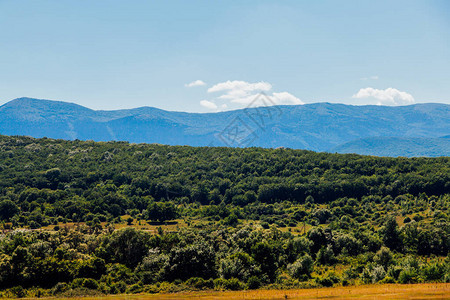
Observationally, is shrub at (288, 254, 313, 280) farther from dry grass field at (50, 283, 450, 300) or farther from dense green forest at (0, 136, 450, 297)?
dry grass field at (50, 283, 450, 300)

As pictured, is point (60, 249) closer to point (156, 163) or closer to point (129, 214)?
point (129, 214)

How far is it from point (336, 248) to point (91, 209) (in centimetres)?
8043

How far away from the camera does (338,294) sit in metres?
48.3

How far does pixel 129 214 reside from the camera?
447 ft

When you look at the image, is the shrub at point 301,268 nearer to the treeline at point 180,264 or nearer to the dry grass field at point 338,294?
the treeline at point 180,264

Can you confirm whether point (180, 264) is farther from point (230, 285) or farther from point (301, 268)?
point (301, 268)

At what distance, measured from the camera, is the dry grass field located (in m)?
45.9

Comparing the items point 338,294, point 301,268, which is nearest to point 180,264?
point 301,268

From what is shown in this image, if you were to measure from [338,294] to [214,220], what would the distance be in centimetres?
8022

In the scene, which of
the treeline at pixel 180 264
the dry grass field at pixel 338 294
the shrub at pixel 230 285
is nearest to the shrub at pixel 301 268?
the treeline at pixel 180 264

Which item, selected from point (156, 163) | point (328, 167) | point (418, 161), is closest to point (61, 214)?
point (156, 163)

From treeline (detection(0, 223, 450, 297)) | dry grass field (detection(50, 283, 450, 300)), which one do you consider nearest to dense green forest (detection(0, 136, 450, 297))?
treeline (detection(0, 223, 450, 297))

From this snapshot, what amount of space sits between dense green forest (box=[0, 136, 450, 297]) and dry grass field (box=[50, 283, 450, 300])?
348 cm

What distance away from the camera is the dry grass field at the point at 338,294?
151 feet
